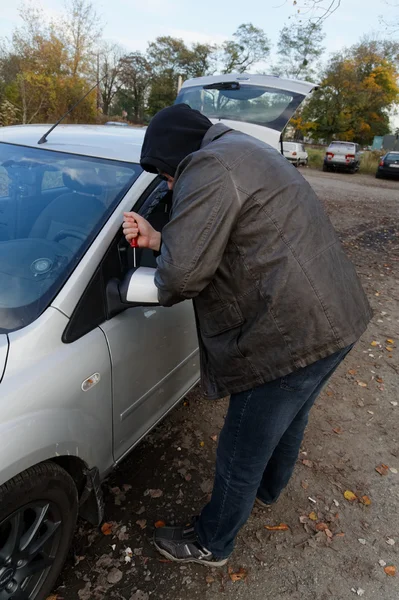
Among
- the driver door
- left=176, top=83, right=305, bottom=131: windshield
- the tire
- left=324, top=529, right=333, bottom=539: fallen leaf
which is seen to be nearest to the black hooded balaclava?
the driver door

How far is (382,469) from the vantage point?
2.63 m

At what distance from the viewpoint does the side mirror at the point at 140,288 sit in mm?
1569

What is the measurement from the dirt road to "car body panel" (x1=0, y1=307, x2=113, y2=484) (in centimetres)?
57

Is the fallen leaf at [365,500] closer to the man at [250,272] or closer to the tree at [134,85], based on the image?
the man at [250,272]

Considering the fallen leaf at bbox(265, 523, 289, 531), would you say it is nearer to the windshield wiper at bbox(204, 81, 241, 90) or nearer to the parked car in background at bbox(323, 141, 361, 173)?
the windshield wiper at bbox(204, 81, 241, 90)

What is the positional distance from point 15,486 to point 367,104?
43.4 meters

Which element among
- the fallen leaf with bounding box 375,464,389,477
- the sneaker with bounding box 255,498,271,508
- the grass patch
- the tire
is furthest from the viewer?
the grass patch

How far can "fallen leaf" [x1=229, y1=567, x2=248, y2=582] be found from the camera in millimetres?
1915

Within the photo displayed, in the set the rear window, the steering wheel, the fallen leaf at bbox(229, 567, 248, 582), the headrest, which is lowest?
the fallen leaf at bbox(229, 567, 248, 582)

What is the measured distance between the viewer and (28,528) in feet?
4.89

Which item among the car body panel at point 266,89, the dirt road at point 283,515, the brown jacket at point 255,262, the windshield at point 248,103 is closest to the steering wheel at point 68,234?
the brown jacket at point 255,262

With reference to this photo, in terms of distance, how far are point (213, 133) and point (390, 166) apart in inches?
849

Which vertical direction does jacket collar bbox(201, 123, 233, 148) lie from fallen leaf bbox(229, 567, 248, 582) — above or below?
above

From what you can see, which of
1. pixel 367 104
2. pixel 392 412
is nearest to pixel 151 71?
pixel 367 104
